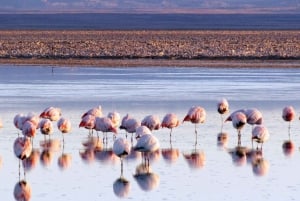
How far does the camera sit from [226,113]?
17234 millimetres

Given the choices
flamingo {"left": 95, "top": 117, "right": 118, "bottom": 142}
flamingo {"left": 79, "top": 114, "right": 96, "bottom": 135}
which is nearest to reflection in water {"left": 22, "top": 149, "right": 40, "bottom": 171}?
flamingo {"left": 95, "top": 117, "right": 118, "bottom": 142}

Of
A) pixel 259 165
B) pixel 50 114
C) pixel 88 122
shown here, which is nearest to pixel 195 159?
pixel 259 165

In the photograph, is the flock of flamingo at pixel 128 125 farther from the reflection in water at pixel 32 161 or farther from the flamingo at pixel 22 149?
the reflection in water at pixel 32 161

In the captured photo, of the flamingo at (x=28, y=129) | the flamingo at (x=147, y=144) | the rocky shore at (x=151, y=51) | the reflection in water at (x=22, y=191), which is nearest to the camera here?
the reflection in water at (x=22, y=191)

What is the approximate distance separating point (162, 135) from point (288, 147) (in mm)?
2243

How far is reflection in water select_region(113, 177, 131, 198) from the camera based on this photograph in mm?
11055

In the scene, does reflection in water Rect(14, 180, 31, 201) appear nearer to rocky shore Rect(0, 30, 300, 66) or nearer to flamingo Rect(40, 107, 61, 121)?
flamingo Rect(40, 107, 61, 121)

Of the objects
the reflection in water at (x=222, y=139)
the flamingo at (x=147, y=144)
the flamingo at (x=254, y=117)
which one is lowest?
the flamingo at (x=147, y=144)

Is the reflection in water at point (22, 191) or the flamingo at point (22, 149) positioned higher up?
the flamingo at point (22, 149)

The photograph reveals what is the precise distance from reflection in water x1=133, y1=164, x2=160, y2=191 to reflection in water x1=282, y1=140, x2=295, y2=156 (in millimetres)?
2261

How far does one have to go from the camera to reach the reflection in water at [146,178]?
1150 cm

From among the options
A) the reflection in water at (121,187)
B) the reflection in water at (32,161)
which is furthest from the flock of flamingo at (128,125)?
the reflection in water at (121,187)

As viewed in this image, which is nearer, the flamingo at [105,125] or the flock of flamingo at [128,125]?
the flock of flamingo at [128,125]

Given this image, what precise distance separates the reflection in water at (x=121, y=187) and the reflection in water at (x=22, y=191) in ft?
3.28
